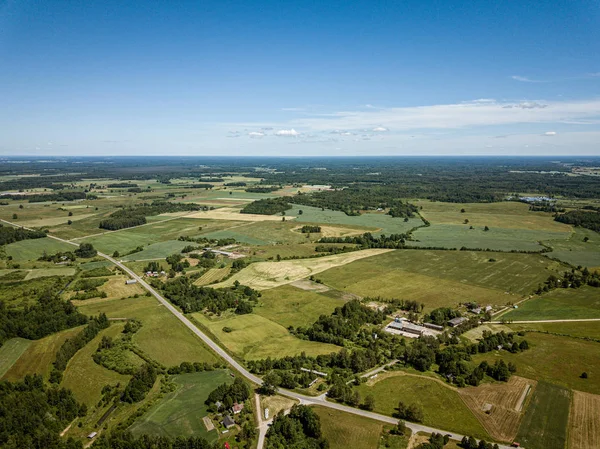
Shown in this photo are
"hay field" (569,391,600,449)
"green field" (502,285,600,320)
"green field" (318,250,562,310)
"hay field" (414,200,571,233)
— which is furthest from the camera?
"hay field" (414,200,571,233)

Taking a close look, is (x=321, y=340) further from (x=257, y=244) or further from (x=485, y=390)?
(x=257, y=244)

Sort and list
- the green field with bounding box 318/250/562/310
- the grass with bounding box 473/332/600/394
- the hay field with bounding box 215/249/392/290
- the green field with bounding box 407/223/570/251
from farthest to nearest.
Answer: the green field with bounding box 407/223/570/251 < the hay field with bounding box 215/249/392/290 < the green field with bounding box 318/250/562/310 < the grass with bounding box 473/332/600/394

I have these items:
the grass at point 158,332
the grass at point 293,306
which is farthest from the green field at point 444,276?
the grass at point 158,332

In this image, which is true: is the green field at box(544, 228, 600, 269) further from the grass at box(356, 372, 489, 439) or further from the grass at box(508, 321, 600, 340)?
the grass at box(356, 372, 489, 439)

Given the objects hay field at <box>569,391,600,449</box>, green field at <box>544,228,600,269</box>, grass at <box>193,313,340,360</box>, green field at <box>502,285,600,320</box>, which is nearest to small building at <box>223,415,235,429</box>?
grass at <box>193,313,340,360</box>

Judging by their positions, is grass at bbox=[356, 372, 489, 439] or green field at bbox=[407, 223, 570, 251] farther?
green field at bbox=[407, 223, 570, 251]

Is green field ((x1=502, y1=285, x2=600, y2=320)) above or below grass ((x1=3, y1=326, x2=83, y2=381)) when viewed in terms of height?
above

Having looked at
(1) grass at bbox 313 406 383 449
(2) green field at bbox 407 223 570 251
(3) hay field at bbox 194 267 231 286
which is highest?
(2) green field at bbox 407 223 570 251

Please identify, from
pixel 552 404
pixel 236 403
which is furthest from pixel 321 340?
pixel 552 404
